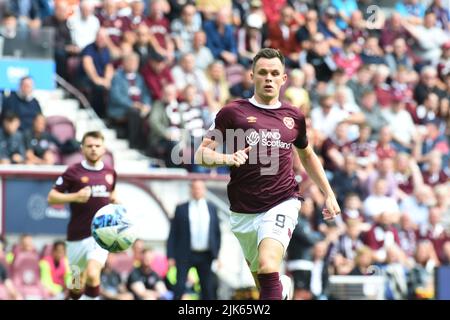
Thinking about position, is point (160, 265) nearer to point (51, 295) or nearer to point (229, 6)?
point (51, 295)

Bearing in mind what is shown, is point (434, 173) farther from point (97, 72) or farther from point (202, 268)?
point (202, 268)

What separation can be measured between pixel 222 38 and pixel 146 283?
21.8 ft

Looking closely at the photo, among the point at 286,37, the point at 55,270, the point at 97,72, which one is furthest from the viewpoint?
the point at 286,37

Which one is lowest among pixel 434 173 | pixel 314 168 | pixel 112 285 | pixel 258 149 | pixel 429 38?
pixel 112 285

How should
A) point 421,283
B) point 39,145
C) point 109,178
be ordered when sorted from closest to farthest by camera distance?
point 109,178 → point 39,145 → point 421,283

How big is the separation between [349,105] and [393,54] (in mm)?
2986

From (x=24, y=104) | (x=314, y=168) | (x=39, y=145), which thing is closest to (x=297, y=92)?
(x=24, y=104)

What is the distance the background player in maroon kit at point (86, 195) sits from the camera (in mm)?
15281

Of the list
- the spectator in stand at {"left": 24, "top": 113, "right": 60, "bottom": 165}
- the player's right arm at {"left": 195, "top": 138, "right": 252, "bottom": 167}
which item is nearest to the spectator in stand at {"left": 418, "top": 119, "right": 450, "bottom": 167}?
the spectator in stand at {"left": 24, "top": 113, "right": 60, "bottom": 165}

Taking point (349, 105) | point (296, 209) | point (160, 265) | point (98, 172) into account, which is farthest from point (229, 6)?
point (296, 209)

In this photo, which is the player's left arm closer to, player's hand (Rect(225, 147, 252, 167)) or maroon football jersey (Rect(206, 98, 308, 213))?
maroon football jersey (Rect(206, 98, 308, 213))

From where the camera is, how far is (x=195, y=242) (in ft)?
59.9

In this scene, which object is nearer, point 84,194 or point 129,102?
point 84,194

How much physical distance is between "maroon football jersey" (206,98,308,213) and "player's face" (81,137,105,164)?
3465mm
